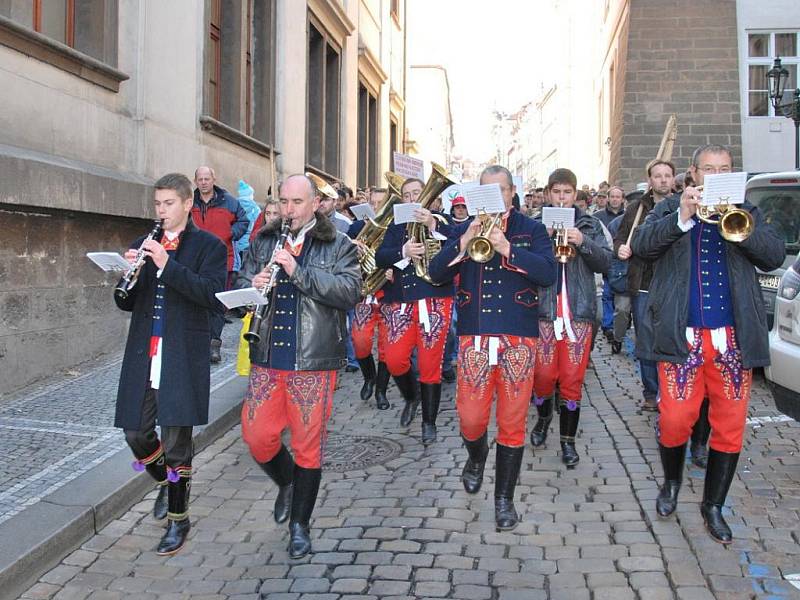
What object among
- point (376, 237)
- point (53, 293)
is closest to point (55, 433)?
point (53, 293)

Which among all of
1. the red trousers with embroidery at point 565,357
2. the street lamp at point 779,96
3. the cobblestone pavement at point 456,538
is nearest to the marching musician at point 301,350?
the cobblestone pavement at point 456,538

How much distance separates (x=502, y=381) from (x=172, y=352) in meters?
1.75

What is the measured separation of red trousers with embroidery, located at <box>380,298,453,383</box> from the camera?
654 centimetres

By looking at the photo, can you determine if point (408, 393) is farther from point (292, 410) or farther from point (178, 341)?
point (178, 341)

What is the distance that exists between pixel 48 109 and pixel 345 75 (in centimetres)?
1363

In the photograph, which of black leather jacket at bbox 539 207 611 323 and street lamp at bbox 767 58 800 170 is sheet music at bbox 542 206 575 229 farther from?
street lamp at bbox 767 58 800 170

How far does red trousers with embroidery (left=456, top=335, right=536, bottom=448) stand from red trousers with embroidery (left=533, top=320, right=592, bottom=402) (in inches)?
43.9

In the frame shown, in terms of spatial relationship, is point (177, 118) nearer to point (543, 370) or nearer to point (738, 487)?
point (543, 370)

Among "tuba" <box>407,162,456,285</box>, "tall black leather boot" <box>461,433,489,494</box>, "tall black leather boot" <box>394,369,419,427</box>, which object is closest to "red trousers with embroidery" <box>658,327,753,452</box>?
"tall black leather boot" <box>461,433,489,494</box>

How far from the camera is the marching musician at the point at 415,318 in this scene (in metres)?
6.53

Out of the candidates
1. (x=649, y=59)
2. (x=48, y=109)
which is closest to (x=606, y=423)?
(x=48, y=109)

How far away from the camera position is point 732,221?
419 centimetres

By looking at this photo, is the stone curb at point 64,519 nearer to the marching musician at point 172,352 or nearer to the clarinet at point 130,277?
the marching musician at point 172,352

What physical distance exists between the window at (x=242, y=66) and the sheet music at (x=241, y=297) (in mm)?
8394
